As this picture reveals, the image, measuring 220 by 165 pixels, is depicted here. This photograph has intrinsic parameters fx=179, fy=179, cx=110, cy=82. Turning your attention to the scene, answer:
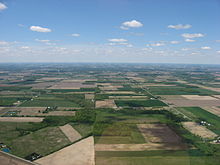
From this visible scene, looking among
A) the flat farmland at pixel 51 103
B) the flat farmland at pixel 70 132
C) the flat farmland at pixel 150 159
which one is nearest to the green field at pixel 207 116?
the flat farmland at pixel 150 159

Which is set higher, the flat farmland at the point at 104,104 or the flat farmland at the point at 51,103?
the flat farmland at the point at 104,104

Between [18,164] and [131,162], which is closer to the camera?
[18,164]

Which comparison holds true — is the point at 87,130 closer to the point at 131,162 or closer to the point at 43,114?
the point at 131,162

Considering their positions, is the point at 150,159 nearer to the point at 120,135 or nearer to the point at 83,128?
the point at 120,135

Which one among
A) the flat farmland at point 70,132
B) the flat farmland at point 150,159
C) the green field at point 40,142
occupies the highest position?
the flat farmland at point 150,159

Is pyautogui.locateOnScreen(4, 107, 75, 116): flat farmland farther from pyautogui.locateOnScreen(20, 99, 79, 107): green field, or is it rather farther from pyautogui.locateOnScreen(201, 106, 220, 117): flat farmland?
pyautogui.locateOnScreen(201, 106, 220, 117): flat farmland

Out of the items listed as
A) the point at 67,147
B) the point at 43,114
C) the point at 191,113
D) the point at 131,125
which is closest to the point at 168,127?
the point at 131,125

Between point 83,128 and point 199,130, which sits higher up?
point 199,130

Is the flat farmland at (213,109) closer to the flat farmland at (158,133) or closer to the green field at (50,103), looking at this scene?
the flat farmland at (158,133)

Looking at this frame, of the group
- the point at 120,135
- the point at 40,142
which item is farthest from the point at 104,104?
the point at 40,142

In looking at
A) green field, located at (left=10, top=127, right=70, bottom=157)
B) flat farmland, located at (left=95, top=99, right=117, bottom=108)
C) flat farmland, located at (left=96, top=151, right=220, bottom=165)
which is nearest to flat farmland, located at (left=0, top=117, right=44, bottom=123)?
green field, located at (left=10, top=127, right=70, bottom=157)

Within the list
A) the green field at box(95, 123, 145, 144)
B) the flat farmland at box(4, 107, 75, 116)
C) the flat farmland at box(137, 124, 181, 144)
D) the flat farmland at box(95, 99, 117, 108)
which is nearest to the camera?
the green field at box(95, 123, 145, 144)
